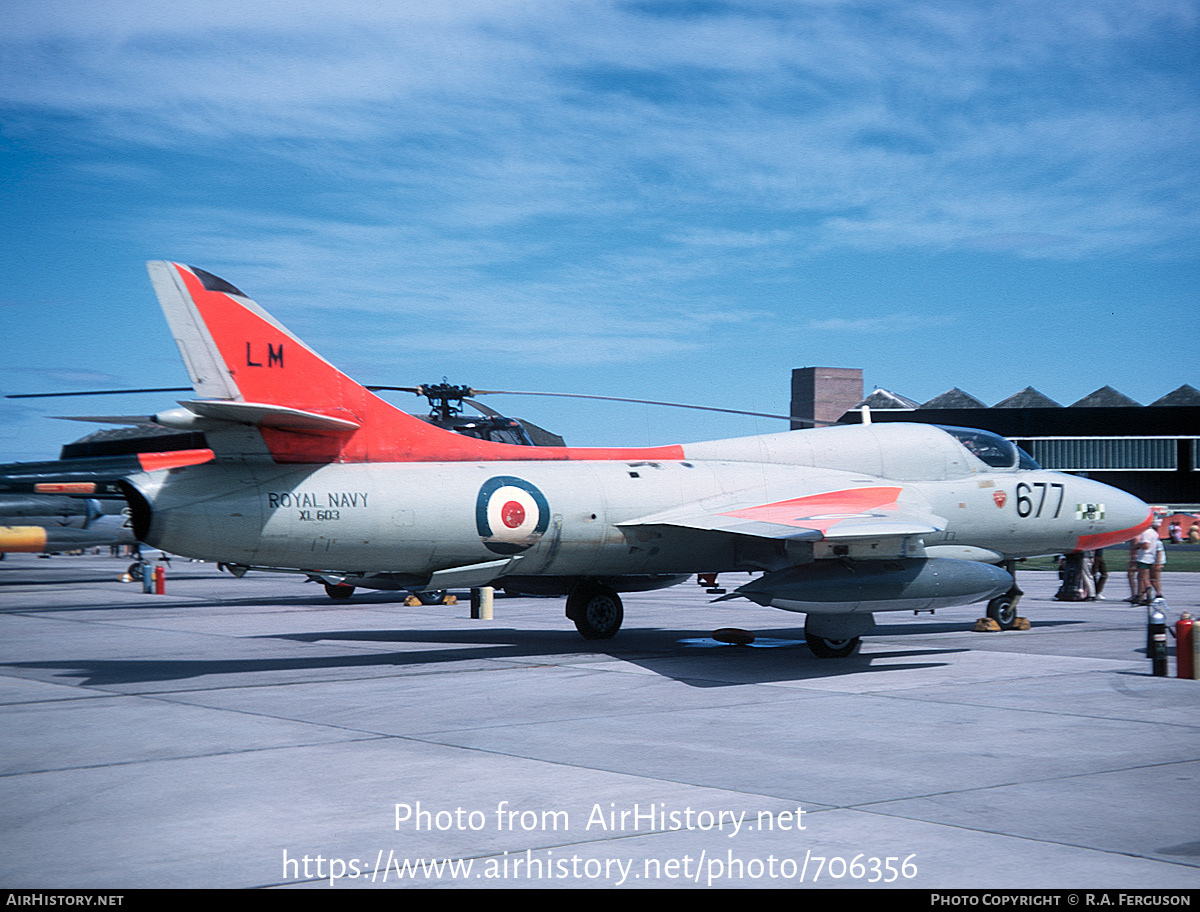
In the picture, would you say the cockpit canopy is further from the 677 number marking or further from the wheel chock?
the wheel chock

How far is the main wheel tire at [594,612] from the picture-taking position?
16.8 metres

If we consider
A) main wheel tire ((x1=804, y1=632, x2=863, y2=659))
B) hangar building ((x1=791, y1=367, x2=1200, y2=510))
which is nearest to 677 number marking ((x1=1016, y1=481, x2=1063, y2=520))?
main wheel tire ((x1=804, y1=632, x2=863, y2=659))

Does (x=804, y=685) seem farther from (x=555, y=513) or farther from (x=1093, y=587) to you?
(x=1093, y=587)

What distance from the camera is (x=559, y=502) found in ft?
47.1

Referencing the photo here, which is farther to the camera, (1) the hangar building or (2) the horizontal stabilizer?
(1) the hangar building

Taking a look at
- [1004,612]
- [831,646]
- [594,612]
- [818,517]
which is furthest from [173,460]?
[1004,612]

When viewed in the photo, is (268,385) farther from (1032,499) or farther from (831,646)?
(1032,499)

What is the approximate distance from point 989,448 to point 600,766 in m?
11.4

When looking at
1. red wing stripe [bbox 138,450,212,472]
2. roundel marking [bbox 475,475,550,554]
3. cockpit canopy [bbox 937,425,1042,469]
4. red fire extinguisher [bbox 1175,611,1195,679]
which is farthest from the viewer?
cockpit canopy [bbox 937,425,1042,469]

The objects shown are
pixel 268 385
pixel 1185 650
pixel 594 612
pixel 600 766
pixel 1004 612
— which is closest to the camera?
pixel 600 766

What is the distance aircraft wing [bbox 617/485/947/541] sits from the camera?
12.8 meters

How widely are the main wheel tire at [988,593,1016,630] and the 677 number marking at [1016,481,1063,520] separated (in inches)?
69.8

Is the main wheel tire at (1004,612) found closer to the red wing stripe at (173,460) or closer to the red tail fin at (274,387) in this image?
the red tail fin at (274,387)

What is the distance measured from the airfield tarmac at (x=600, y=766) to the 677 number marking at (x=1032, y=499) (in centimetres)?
205
